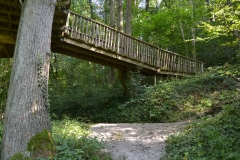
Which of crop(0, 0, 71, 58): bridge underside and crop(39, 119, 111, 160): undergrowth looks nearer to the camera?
crop(39, 119, 111, 160): undergrowth

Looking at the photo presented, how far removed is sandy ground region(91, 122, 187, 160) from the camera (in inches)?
232

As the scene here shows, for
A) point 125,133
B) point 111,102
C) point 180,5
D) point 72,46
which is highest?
point 180,5

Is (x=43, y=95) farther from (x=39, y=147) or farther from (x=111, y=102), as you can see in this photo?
(x=111, y=102)

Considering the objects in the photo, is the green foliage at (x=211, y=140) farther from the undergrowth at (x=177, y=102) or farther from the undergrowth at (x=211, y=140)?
the undergrowth at (x=177, y=102)

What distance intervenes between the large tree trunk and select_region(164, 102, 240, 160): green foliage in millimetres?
3294

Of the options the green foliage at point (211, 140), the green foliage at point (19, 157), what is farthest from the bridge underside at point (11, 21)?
the green foliage at point (211, 140)

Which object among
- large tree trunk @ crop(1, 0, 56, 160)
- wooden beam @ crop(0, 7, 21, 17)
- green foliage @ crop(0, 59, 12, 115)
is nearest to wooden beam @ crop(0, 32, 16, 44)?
wooden beam @ crop(0, 7, 21, 17)

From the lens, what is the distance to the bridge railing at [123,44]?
372 inches

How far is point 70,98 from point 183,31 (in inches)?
453

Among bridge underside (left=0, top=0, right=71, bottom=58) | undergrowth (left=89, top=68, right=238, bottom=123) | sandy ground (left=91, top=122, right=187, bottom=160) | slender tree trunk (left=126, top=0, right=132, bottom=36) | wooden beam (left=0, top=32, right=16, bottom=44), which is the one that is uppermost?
slender tree trunk (left=126, top=0, right=132, bottom=36)

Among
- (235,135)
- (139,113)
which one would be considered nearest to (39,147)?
(235,135)

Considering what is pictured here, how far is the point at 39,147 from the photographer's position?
4.44 m

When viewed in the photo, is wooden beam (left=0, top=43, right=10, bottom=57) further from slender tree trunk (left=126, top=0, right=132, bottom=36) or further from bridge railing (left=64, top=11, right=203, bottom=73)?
slender tree trunk (left=126, top=0, right=132, bottom=36)

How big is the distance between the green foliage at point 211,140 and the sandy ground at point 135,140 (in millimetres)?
438
